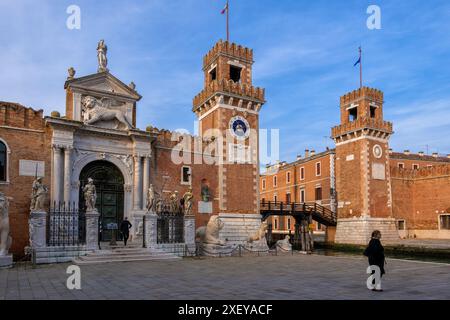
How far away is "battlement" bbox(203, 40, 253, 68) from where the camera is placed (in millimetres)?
28047

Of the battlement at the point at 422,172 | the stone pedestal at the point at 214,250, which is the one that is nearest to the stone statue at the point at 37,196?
the stone pedestal at the point at 214,250

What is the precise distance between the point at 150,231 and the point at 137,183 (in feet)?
13.0

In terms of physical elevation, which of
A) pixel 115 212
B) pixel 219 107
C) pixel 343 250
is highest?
pixel 219 107

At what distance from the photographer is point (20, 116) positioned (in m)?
20.0

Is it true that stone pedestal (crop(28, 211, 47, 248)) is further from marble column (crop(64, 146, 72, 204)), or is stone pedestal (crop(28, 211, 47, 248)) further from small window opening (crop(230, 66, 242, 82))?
small window opening (crop(230, 66, 242, 82))

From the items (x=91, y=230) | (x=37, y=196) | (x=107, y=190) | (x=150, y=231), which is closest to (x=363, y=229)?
(x=150, y=231)

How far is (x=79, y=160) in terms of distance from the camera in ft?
69.7

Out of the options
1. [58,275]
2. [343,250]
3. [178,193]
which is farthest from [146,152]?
[343,250]

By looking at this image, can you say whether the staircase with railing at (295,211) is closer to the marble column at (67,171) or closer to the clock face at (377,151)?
the clock face at (377,151)
